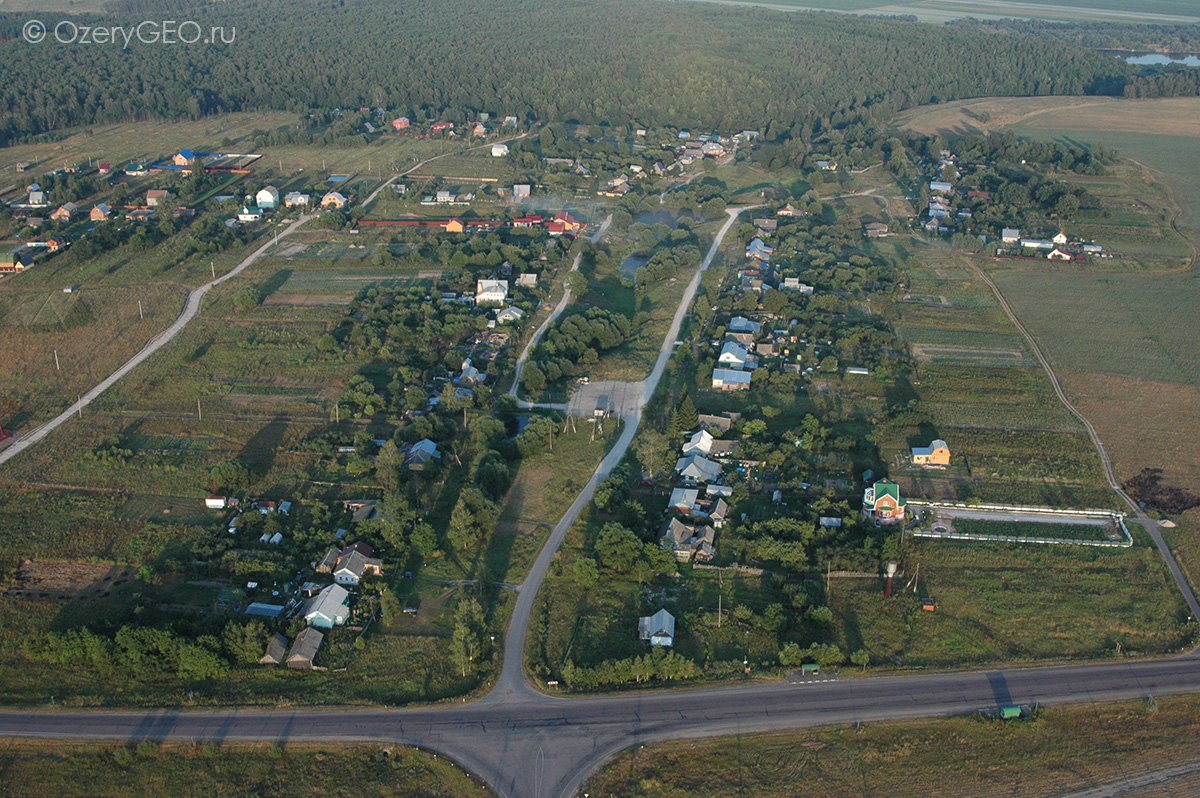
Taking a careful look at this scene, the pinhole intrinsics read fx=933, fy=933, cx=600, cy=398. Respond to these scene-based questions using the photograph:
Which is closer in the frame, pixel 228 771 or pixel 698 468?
pixel 228 771

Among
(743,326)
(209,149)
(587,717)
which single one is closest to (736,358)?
(743,326)

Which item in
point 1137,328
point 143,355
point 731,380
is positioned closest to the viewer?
point 731,380

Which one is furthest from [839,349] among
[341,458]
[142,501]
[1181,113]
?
[1181,113]

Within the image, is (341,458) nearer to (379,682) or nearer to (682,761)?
(379,682)

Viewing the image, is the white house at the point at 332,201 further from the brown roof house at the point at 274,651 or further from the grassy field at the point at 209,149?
the brown roof house at the point at 274,651

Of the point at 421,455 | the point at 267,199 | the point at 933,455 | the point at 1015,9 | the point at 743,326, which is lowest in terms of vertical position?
the point at 933,455

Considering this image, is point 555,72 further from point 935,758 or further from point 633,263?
point 935,758
